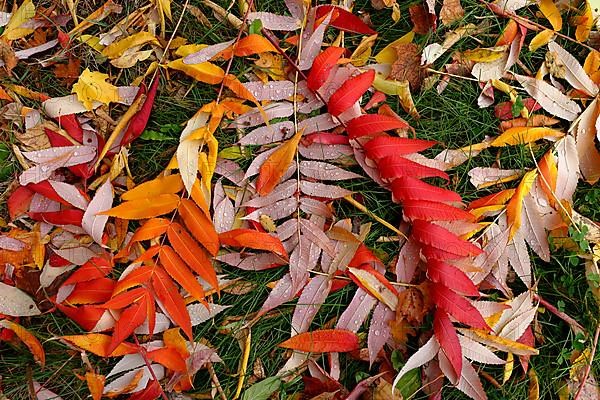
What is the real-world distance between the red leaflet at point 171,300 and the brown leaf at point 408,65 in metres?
0.86

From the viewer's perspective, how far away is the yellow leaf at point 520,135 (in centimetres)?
188

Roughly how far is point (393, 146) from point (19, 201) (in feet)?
3.37

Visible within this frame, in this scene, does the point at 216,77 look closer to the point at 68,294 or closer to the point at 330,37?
the point at 330,37

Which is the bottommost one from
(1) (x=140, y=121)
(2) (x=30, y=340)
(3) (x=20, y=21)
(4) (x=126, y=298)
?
(2) (x=30, y=340)

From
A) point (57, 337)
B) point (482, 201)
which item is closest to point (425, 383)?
point (482, 201)

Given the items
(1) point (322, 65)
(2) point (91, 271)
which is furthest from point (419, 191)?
(2) point (91, 271)

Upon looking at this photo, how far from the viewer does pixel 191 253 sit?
1.72 meters

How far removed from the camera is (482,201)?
1842mm

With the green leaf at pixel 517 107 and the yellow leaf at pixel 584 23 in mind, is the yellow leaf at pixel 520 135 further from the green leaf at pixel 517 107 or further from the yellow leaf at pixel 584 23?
the yellow leaf at pixel 584 23

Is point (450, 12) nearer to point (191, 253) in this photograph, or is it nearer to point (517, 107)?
point (517, 107)

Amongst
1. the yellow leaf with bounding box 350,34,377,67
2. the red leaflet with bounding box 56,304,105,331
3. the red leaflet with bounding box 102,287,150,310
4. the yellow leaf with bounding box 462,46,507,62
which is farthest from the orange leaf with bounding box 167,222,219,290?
the yellow leaf with bounding box 462,46,507,62

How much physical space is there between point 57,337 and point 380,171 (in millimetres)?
946

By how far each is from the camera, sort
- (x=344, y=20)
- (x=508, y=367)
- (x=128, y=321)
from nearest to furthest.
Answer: (x=128, y=321) → (x=508, y=367) → (x=344, y=20)

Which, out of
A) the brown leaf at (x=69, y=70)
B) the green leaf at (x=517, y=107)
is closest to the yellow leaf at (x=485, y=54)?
the green leaf at (x=517, y=107)
